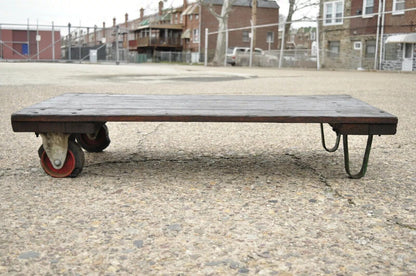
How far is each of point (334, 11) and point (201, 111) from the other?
33.9 meters

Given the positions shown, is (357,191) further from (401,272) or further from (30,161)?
(30,161)

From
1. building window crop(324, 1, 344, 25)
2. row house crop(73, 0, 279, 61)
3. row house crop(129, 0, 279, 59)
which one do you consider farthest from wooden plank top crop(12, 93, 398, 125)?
row house crop(129, 0, 279, 59)

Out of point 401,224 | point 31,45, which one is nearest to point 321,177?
point 401,224

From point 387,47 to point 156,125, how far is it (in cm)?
2482

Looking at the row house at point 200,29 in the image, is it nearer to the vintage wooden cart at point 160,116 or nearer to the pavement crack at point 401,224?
the vintage wooden cart at point 160,116

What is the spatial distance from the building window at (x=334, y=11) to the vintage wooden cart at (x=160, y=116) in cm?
3200

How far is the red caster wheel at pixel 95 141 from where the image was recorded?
14.1 ft

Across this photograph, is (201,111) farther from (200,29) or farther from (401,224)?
(200,29)

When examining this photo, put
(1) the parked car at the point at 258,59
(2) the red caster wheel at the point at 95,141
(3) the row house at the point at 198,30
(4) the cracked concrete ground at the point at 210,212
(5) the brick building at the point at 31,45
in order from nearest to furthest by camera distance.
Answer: (4) the cracked concrete ground at the point at 210,212 → (2) the red caster wheel at the point at 95,141 → (1) the parked car at the point at 258,59 → (5) the brick building at the point at 31,45 → (3) the row house at the point at 198,30

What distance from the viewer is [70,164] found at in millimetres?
3463

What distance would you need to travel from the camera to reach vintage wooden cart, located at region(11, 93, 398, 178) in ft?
10.4

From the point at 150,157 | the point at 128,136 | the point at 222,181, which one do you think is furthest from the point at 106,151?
the point at 222,181

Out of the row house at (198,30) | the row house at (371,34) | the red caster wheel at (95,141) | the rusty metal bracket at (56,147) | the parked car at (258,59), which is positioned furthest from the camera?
the row house at (198,30)

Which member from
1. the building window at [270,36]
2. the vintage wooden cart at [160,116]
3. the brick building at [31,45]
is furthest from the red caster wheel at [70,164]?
the building window at [270,36]
